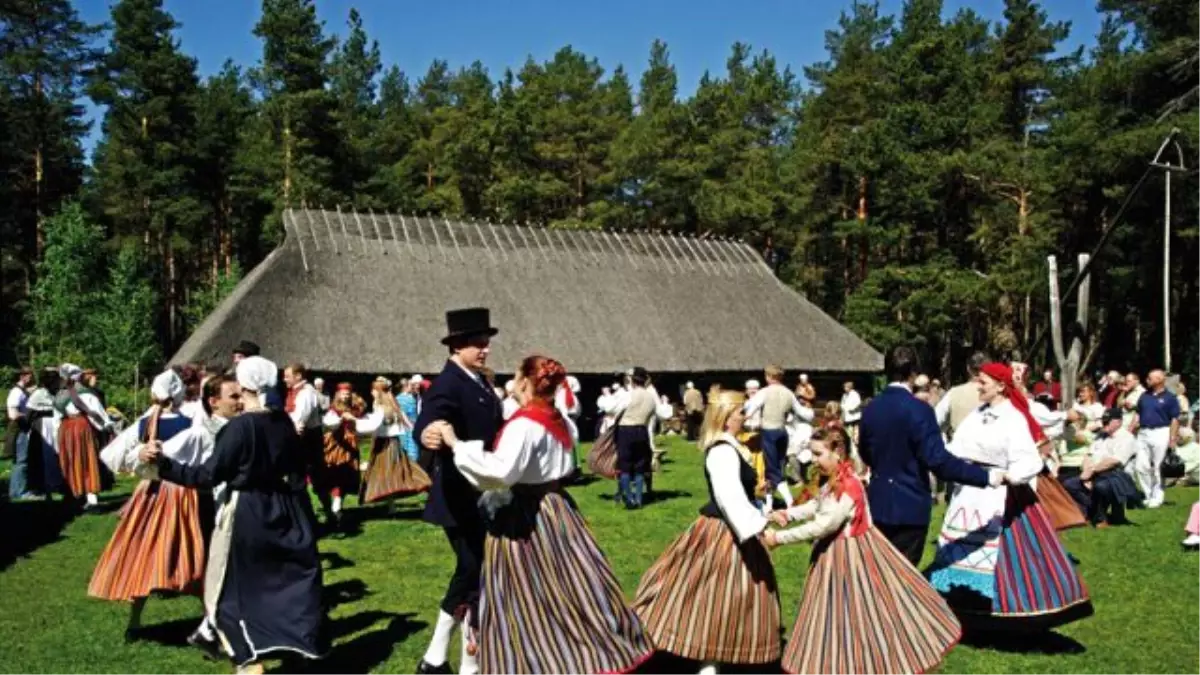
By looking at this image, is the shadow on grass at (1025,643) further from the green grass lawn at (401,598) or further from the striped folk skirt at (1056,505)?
the striped folk skirt at (1056,505)

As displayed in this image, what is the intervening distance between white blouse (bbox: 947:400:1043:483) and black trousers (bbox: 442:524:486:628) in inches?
131

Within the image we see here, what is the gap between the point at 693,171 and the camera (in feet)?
141

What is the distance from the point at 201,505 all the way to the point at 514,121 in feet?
121

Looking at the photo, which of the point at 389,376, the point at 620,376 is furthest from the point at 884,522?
the point at 620,376

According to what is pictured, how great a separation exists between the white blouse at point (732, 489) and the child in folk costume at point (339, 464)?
6.52m

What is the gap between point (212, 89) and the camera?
46.9m

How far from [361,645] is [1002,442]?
4511 millimetres

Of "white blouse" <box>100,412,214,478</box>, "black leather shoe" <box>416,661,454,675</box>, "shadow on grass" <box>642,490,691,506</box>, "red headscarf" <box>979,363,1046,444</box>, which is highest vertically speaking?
"red headscarf" <box>979,363,1046,444</box>

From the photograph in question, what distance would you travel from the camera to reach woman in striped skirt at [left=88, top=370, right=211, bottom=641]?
265 inches

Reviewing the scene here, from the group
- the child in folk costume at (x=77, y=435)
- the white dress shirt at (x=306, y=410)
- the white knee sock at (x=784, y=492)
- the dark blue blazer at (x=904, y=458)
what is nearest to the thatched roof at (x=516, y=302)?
the child in folk costume at (x=77, y=435)

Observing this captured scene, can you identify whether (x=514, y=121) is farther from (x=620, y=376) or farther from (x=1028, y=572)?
(x=1028, y=572)

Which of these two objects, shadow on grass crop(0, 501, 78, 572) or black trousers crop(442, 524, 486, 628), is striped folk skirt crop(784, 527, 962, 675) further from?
shadow on grass crop(0, 501, 78, 572)

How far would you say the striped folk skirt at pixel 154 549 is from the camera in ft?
22.1

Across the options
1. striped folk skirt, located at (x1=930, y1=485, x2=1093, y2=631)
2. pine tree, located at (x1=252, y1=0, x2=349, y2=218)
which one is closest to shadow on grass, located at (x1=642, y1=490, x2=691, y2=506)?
striped folk skirt, located at (x1=930, y1=485, x2=1093, y2=631)
